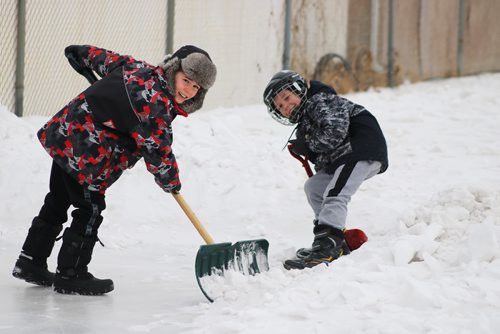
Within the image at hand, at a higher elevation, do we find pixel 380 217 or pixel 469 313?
pixel 469 313

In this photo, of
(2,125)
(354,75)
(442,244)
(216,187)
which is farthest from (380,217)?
(354,75)

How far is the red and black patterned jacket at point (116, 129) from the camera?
3998mm

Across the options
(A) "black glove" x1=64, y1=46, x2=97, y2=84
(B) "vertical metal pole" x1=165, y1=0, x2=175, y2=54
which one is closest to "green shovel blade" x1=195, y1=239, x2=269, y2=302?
(A) "black glove" x1=64, y1=46, x2=97, y2=84

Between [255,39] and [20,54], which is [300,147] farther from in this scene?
[255,39]

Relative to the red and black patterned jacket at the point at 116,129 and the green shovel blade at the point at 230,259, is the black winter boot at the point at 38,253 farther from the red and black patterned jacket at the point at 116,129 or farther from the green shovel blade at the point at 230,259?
the green shovel blade at the point at 230,259

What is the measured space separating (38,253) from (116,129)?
2.72 ft

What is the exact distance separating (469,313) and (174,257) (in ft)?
8.17

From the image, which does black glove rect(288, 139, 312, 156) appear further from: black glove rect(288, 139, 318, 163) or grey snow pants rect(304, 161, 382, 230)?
grey snow pants rect(304, 161, 382, 230)

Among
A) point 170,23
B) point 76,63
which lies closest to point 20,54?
point 170,23

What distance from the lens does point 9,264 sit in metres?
4.89

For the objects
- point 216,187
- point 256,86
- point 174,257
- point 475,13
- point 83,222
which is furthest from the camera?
point 475,13

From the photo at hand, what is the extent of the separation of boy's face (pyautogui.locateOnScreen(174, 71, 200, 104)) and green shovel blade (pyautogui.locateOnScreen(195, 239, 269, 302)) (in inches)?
29.8

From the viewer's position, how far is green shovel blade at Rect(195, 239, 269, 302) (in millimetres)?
4043

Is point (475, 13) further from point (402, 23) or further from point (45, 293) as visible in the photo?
point (45, 293)
